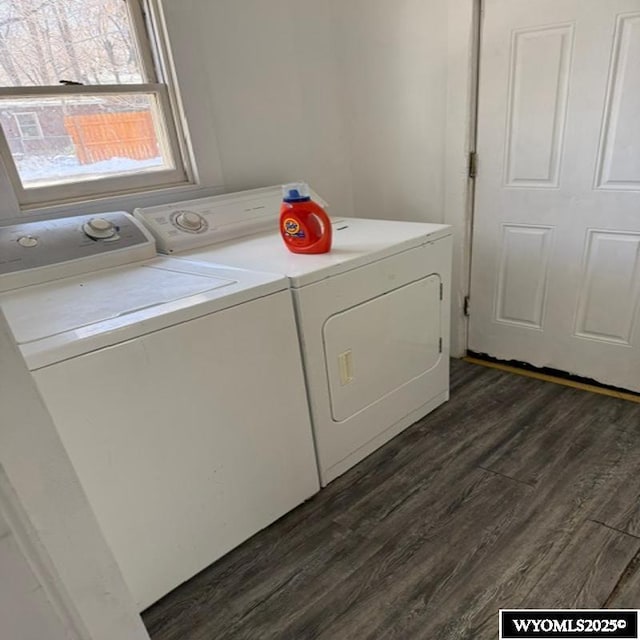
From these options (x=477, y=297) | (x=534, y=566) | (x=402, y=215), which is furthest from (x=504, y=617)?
(x=402, y=215)

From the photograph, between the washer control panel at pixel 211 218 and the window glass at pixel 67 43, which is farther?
the washer control panel at pixel 211 218

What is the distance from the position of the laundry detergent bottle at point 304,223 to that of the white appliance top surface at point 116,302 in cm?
27

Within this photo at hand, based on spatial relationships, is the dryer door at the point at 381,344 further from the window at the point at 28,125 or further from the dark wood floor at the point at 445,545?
the window at the point at 28,125

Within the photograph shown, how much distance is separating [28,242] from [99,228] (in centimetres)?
23

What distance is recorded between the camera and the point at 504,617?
3.97 ft

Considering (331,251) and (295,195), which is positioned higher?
(295,195)

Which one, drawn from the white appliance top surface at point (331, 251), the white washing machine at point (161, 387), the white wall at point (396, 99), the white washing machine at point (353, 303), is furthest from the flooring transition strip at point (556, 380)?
the white washing machine at point (161, 387)

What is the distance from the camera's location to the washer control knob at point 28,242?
1.54 m

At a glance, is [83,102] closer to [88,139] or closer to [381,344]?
[88,139]

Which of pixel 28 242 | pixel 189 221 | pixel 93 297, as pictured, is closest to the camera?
pixel 93 297

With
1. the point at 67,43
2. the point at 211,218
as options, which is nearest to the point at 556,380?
the point at 211,218

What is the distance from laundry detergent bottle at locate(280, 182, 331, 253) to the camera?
1622 mm

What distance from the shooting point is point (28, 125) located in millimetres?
1703

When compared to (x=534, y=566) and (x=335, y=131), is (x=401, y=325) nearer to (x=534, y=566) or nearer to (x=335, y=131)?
(x=534, y=566)
